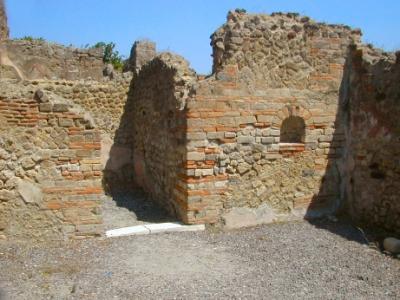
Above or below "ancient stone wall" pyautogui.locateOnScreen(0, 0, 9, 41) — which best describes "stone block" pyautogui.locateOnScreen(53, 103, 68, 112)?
below

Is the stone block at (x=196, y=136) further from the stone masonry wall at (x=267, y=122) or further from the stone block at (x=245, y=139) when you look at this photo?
the stone block at (x=245, y=139)

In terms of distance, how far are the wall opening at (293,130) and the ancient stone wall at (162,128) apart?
6.28ft

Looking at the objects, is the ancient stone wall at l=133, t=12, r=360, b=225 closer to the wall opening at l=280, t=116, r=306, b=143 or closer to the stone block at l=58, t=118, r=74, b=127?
the wall opening at l=280, t=116, r=306, b=143

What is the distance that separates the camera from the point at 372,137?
7.80 m

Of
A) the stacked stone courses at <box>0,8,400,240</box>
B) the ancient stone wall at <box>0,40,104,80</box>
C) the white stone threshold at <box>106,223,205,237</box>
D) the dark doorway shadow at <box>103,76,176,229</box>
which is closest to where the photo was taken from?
the stacked stone courses at <box>0,8,400,240</box>

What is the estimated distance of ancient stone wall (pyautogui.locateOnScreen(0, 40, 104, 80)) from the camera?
44.7 feet

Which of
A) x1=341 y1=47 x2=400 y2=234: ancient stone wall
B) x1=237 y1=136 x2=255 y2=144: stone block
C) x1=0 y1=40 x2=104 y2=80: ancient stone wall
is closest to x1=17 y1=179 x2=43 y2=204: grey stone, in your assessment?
x1=237 y1=136 x2=255 y2=144: stone block

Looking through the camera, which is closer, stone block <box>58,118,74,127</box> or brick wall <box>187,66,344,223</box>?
stone block <box>58,118,74,127</box>

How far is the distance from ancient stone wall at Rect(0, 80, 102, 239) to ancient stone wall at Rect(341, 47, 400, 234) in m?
4.49

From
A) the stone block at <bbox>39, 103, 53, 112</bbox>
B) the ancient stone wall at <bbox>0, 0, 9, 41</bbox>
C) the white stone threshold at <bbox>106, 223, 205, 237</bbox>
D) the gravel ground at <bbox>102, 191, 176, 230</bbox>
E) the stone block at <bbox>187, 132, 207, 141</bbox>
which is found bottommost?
the gravel ground at <bbox>102, 191, 176, 230</bbox>

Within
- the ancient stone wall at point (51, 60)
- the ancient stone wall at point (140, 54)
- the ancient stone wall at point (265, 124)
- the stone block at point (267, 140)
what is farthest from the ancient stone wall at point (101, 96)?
the stone block at point (267, 140)

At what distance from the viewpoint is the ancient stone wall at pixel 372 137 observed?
7.38m

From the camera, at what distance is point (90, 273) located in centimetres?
546

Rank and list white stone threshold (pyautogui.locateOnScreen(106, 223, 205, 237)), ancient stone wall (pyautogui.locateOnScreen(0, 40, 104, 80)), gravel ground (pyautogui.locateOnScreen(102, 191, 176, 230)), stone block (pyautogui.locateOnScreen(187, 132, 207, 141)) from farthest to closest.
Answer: ancient stone wall (pyautogui.locateOnScreen(0, 40, 104, 80))
gravel ground (pyautogui.locateOnScreen(102, 191, 176, 230))
stone block (pyautogui.locateOnScreen(187, 132, 207, 141))
white stone threshold (pyautogui.locateOnScreen(106, 223, 205, 237))
